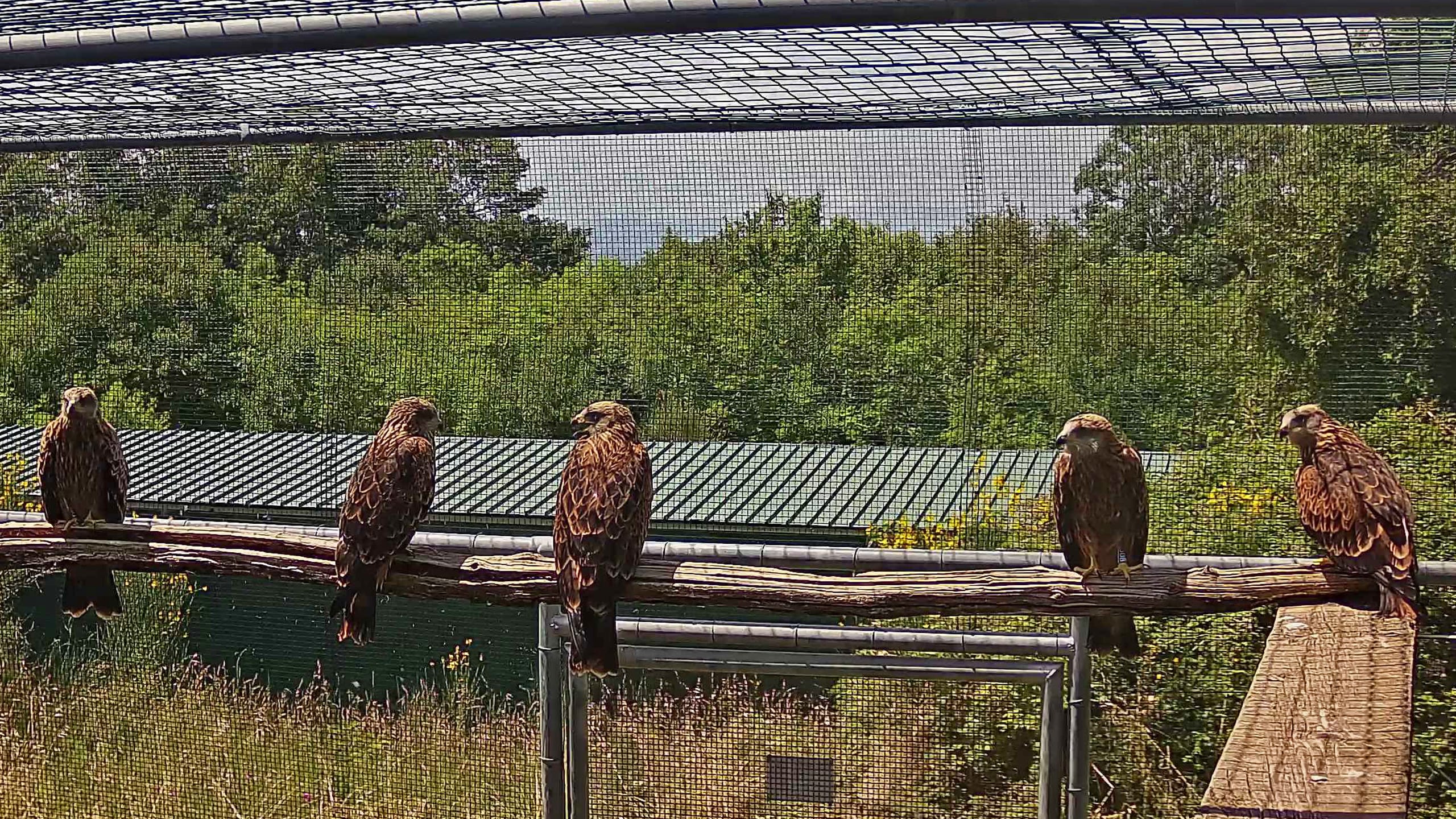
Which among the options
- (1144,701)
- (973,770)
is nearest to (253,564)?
(973,770)

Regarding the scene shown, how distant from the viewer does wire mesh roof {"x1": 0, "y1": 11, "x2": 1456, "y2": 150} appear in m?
2.41

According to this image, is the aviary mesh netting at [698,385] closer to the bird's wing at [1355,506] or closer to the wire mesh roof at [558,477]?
the wire mesh roof at [558,477]

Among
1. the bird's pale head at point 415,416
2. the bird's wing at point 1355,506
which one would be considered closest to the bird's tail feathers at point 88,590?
the bird's pale head at point 415,416

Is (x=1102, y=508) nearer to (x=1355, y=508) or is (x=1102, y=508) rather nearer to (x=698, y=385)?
(x=1355, y=508)

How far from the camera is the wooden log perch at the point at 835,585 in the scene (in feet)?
7.84

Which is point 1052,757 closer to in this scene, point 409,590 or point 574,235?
point 409,590

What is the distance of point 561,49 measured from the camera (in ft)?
8.86

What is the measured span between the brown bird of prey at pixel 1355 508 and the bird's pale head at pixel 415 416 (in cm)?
199

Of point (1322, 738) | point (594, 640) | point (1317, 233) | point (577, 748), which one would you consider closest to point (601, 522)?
point (594, 640)

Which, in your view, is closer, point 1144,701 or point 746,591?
point 746,591

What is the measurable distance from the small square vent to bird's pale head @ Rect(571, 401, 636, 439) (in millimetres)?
1342

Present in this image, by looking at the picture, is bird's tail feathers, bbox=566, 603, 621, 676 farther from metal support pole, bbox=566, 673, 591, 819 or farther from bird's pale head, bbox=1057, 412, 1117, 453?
bird's pale head, bbox=1057, 412, 1117, 453

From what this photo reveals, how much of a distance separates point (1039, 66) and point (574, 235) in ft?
7.05

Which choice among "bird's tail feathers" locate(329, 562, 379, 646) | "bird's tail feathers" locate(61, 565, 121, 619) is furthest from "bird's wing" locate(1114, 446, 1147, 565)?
"bird's tail feathers" locate(61, 565, 121, 619)
